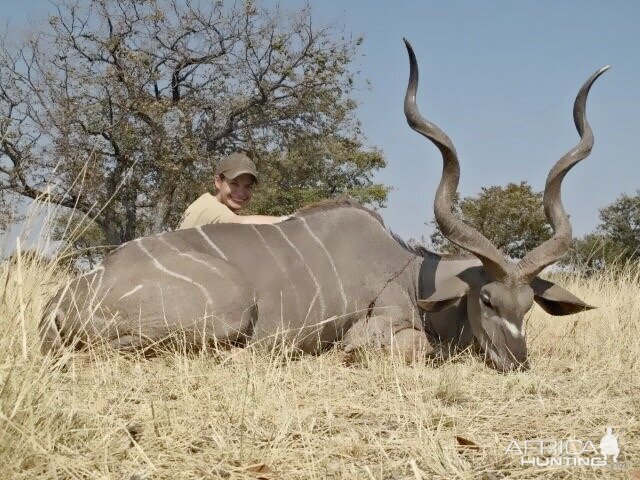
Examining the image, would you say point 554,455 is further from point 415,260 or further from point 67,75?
point 67,75

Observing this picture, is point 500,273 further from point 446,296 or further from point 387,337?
point 387,337

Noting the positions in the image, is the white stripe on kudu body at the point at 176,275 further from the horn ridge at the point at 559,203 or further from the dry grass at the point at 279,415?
the horn ridge at the point at 559,203

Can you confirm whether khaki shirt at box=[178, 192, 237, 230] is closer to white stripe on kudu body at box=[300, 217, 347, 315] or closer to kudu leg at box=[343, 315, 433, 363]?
white stripe on kudu body at box=[300, 217, 347, 315]

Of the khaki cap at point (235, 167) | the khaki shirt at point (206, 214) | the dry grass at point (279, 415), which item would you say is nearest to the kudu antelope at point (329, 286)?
the dry grass at point (279, 415)

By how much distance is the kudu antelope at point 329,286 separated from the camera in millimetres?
3379

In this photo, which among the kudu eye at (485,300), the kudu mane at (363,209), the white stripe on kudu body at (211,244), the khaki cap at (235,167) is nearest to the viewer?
the kudu eye at (485,300)

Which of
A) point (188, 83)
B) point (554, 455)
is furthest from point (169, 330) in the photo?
point (188, 83)

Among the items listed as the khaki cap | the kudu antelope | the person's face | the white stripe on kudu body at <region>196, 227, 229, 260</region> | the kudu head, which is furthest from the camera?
the person's face

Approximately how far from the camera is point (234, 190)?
5.01 metres

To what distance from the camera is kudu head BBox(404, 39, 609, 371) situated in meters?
3.58

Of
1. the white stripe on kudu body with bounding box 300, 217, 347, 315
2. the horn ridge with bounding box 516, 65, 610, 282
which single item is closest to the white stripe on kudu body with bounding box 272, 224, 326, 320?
the white stripe on kudu body with bounding box 300, 217, 347, 315

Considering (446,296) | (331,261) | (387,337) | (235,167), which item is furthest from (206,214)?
(446,296)

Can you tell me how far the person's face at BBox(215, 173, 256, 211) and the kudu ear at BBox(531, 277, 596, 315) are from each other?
2.03 meters

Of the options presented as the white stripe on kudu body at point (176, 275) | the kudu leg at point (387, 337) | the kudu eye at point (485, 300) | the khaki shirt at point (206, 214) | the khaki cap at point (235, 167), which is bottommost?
the kudu leg at point (387, 337)
